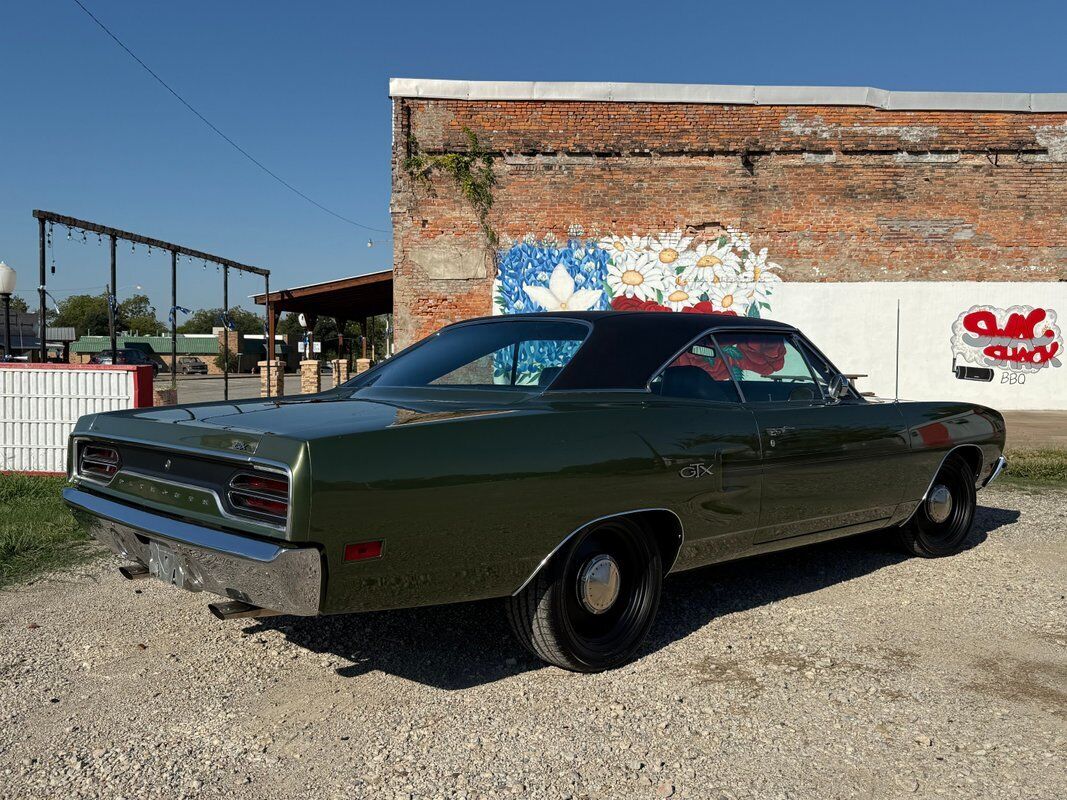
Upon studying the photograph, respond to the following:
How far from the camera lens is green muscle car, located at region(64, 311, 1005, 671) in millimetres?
2578

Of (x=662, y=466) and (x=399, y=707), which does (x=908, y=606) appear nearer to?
(x=662, y=466)

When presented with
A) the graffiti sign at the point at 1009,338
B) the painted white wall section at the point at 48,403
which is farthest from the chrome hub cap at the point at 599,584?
the graffiti sign at the point at 1009,338

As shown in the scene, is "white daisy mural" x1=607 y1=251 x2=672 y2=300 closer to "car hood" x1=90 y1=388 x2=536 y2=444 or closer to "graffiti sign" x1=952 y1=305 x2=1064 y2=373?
"graffiti sign" x1=952 y1=305 x2=1064 y2=373

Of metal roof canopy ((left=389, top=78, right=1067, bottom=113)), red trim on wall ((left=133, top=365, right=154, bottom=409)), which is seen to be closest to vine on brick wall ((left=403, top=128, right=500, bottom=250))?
metal roof canopy ((left=389, top=78, right=1067, bottom=113))

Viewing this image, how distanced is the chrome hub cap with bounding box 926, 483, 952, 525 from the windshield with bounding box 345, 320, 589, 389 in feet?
8.34

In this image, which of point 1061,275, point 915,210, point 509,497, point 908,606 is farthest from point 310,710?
point 1061,275

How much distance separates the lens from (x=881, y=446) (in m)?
4.36

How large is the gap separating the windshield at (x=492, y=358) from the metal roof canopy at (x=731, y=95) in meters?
10.3

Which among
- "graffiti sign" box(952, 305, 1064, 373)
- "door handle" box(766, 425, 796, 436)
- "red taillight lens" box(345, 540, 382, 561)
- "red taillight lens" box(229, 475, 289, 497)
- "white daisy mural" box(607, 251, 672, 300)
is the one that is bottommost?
"red taillight lens" box(345, 540, 382, 561)

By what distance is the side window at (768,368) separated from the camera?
400cm

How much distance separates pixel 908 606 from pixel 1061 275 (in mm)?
12128

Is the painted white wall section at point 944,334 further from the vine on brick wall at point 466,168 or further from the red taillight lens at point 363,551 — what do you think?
the red taillight lens at point 363,551

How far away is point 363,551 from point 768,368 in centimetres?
255

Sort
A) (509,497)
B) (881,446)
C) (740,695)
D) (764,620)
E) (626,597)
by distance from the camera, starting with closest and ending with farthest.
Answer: (509,497), (740,695), (626,597), (764,620), (881,446)
